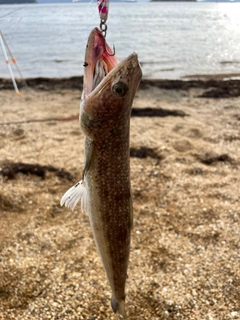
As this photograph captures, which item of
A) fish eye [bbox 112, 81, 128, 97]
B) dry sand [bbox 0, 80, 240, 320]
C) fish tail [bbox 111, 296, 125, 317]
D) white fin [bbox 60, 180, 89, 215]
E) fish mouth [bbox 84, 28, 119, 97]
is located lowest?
dry sand [bbox 0, 80, 240, 320]

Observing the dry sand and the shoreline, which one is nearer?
the dry sand

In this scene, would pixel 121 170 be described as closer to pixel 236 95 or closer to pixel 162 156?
pixel 162 156

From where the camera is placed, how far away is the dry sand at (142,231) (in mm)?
4410

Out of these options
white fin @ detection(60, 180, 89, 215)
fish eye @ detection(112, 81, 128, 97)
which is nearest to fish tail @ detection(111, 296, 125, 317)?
white fin @ detection(60, 180, 89, 215)

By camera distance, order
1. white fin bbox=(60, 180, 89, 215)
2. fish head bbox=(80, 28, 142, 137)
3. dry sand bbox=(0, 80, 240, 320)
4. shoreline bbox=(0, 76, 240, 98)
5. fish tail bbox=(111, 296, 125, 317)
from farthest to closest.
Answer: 1. shoreline bbox=(0, 76, 240, 98)
2. dry sand bbox=(0, 80, 240, 320)
3. fish tail bbox=(111, 296, 125, 317)
4. white fin bbox=(60, 180, 89, 215)
5. fish head bbox=(80, 28, 142, 137)

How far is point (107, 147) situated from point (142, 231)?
329 centimetres

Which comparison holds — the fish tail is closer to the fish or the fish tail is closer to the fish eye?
the fish

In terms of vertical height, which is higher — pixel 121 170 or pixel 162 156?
pixel 121 170

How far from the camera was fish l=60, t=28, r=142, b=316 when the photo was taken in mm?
2498

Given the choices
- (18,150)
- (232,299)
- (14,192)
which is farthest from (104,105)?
(18,150)

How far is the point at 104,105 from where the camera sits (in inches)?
101

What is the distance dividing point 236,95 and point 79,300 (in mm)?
12247

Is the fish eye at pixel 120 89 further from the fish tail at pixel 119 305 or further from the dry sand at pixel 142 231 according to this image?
the dry sand at pixel 142 231

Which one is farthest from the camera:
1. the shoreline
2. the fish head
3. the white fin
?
the shoreline
